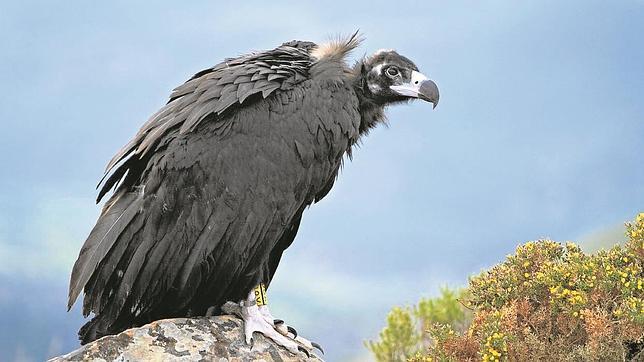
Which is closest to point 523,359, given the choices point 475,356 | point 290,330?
point 475,356

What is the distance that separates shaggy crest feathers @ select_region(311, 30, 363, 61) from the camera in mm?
7960

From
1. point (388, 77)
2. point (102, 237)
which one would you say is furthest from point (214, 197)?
point (388, 77)

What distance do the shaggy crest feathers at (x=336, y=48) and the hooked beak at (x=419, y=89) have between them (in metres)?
0.55

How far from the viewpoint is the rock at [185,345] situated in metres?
6.71

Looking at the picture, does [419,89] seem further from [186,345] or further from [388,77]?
[186,345]

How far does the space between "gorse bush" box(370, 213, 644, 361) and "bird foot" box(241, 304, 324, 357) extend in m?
3.18

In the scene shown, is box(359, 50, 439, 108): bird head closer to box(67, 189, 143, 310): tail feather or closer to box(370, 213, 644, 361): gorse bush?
box(67, 189, 143, 310): tail feather

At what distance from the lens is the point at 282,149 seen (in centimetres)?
724

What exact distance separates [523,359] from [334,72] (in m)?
4.40

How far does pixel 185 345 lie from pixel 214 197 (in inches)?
46.8

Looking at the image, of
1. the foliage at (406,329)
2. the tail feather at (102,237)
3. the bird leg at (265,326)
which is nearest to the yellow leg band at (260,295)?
the bird leg at (265,326)

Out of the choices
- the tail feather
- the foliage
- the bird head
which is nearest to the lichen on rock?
the tail feather

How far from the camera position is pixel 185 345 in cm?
688

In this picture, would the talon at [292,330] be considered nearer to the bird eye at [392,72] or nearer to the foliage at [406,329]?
the bird eye at [392,72]
